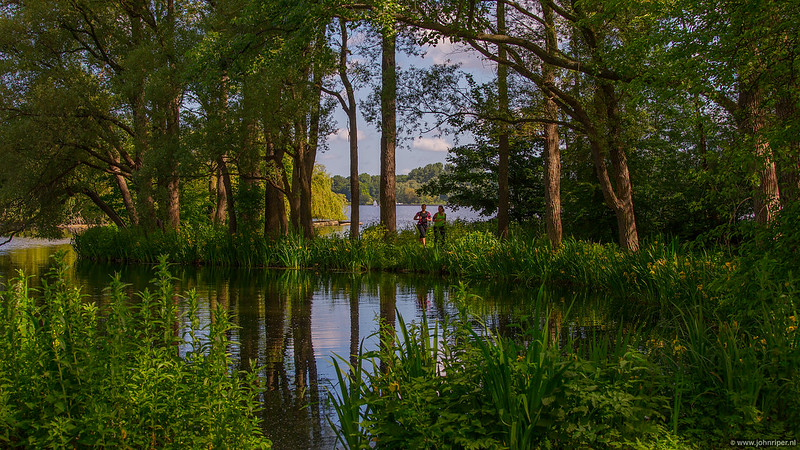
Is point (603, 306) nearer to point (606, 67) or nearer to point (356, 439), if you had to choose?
point (606, 67)

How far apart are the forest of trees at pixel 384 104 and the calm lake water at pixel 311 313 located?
308 cm

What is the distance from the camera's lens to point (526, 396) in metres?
3.88

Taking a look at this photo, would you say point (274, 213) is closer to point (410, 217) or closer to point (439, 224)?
point (439, 224)

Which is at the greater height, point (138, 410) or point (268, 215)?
point (268, 215)

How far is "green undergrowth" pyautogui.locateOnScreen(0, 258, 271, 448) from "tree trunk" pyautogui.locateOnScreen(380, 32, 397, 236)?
14332 mm

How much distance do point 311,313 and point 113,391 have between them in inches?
315

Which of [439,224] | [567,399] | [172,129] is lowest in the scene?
[567,399]

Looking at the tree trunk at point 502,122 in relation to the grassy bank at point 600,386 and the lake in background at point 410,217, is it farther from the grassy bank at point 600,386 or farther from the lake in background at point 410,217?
the grassy bank at point 600,386

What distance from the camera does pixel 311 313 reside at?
38.5ft

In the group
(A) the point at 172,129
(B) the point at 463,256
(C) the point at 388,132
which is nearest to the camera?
(B) the point at 463,256

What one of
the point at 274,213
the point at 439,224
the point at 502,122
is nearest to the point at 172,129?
the point at 274,213

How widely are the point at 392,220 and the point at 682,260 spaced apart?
11.4m

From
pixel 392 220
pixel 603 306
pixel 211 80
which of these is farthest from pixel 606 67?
pixel 392 220

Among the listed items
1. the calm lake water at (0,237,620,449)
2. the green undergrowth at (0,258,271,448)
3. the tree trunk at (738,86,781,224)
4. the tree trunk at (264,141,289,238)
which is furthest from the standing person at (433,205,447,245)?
the green undergrowth at (0,258,271,448)
